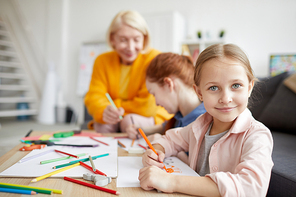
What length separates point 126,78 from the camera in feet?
5.17

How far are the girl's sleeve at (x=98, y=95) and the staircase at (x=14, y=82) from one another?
123 inches

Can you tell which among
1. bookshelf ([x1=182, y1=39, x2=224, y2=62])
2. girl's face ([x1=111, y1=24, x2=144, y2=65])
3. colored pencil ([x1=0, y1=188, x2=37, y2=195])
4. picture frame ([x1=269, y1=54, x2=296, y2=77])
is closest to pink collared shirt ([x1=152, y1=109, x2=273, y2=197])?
colored pencil ([x1=0, y1=188, x2=37, y2=195])

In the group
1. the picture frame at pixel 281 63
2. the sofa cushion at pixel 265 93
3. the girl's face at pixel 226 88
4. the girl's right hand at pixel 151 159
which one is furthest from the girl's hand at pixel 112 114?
the picture frame at pixel 281 63

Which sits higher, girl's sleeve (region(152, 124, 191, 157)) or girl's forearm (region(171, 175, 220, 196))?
girl's forearm (region(171, 175, 220, 196))

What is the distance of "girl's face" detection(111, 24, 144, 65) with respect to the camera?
1.41 meters

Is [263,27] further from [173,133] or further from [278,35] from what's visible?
[173,133]

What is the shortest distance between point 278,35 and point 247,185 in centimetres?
334

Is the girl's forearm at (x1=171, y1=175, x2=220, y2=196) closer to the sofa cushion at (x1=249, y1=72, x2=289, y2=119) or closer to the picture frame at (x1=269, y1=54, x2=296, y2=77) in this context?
the sofa cushion at (x1=249, y1=72, x2=289, y2=119)

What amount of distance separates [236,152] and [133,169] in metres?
0.28

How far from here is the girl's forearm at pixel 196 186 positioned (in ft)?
1.61

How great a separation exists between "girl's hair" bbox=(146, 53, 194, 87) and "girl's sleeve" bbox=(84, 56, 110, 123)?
1.75 feet

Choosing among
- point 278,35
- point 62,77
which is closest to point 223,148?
point 278,35

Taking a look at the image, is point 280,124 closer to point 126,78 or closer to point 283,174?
point 283,174

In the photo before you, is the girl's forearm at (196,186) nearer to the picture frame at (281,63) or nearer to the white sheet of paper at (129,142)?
the white sheet of paper at (129,142)
